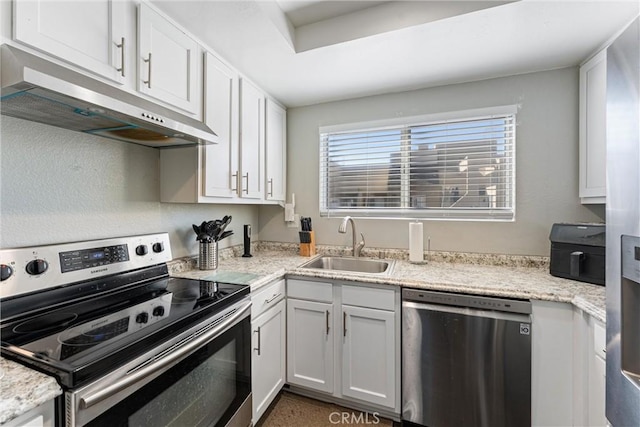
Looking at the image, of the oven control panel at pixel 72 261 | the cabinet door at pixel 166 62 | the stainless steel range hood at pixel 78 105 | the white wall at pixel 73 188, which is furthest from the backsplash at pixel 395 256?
the cabinet door at pixel 166 62

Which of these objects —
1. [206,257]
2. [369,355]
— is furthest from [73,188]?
[369,355]

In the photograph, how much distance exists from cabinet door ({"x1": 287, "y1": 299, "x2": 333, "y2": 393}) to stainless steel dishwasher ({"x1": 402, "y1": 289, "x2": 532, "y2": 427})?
470 millimetres

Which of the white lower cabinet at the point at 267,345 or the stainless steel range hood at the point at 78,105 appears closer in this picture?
the stainless steel range hood at the point at 78,105

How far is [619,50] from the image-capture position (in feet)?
2.38

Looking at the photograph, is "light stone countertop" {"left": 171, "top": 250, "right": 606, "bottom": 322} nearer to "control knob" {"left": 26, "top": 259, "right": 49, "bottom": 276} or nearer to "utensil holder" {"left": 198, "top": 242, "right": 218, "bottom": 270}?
"utensil holder" {"left": 198, "top": 242, "right": 218, "bottom": 270}

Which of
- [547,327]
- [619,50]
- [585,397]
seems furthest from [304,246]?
[619,50]

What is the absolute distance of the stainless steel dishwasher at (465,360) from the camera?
1.39 m

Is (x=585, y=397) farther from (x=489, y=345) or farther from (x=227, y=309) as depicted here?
(x=227, y=309)

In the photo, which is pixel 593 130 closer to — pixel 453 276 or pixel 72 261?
pixel 453 276

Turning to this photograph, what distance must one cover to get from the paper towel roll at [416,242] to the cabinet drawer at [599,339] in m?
0.98

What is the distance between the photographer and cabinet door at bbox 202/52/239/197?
160 cm

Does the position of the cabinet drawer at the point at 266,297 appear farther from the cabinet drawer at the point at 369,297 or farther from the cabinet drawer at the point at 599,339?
the cabinet drawer at the point at 599,339

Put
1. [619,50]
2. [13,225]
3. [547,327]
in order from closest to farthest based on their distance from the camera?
1. [619,50]
2. [13,225]
3. [547,327]

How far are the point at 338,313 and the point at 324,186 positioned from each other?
3.90 ft
